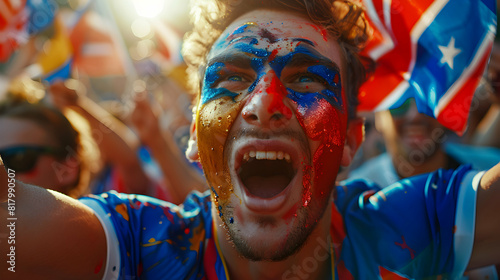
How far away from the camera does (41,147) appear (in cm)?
235

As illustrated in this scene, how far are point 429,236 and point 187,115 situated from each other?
8.49 feet

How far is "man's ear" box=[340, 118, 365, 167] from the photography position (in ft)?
6.16

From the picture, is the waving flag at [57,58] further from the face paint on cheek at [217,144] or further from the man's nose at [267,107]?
the man's nose at [267,107]

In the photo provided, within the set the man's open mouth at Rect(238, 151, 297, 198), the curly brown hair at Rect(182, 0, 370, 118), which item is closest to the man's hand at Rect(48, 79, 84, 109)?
the curly brown hair at Rect(182, 0, 370, 118)

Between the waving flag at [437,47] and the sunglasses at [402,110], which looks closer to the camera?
the waving flag at [437,47]

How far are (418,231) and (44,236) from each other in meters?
1.53

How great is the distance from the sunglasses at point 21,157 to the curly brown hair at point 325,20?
113cm

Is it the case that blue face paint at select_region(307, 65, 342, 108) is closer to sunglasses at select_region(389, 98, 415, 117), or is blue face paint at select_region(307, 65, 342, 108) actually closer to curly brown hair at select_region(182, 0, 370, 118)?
curly brown hair at select_region(182, 0, 370, 118)

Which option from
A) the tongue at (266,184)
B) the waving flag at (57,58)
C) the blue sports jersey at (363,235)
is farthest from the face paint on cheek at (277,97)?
the waving flag at (57,58)

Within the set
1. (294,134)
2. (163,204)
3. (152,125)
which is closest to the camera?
(294,134)

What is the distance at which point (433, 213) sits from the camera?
1.72m

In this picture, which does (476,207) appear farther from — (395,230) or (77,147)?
(77,147)

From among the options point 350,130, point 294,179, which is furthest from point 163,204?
point 350,130

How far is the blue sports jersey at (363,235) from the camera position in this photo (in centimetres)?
160
